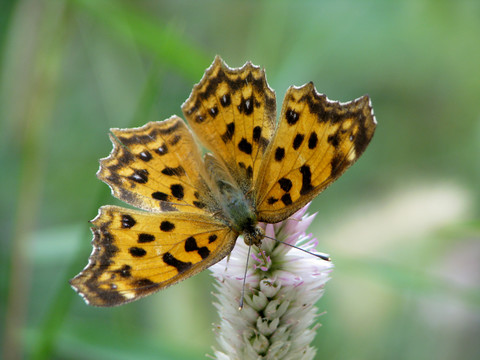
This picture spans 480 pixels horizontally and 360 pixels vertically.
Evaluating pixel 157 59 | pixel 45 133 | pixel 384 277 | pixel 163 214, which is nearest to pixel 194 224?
pixel 163 214

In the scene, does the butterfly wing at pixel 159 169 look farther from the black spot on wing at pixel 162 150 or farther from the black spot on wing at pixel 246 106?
the black spot on wing at pixel 246 106

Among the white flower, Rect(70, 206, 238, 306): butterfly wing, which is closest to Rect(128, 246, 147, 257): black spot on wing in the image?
Rect(70, 206, 238, 306): butterfly wing

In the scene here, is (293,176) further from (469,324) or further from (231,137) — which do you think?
(469,324)

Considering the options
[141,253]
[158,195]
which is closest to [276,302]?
[141,253]

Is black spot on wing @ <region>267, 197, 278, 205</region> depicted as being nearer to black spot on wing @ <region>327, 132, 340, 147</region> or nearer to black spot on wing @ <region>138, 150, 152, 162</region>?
black spot on wing @ <region>327, 132, 340, 147</region>

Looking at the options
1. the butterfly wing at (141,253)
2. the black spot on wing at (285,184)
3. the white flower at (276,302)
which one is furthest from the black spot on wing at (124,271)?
Result: the black spot on wing at (285,184)
